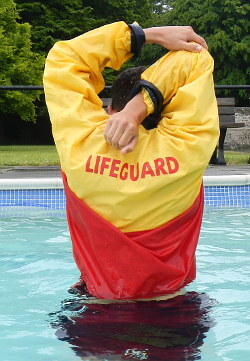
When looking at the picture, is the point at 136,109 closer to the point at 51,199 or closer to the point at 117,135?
the point at 117,135

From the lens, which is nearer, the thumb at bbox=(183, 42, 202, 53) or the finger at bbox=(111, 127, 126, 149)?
the finger at bbox=(111, 127, 126, 149)

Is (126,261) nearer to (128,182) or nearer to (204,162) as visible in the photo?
(128,182)

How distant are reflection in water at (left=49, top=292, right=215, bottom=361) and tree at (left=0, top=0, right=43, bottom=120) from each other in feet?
57.1

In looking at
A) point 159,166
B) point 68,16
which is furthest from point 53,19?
point 159,166

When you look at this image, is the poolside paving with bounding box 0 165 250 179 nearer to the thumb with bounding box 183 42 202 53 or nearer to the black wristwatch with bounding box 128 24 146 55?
the black wristwatch with bounding box 128 24 146 55

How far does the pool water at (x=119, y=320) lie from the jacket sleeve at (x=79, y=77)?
639mm

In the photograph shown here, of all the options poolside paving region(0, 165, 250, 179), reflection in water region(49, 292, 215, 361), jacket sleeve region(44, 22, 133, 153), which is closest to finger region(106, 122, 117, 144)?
jacket sleeve region(44, 22, 133, 153)

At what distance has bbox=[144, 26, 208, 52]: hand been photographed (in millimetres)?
2137

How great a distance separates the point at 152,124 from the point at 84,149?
1.01ft

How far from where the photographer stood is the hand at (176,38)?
2137mm

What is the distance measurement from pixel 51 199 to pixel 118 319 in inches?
→ 158

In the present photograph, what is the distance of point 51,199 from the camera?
6.11m

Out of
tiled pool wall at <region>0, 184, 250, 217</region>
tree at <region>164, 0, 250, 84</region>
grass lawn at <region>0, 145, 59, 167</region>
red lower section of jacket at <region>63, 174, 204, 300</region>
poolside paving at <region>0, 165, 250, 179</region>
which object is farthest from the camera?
tree at <region>164, 0, 250, 84</region>

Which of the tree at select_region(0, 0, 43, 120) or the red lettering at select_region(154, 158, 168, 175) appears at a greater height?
the red lettering at select_region(154, 158, 168, 175)
